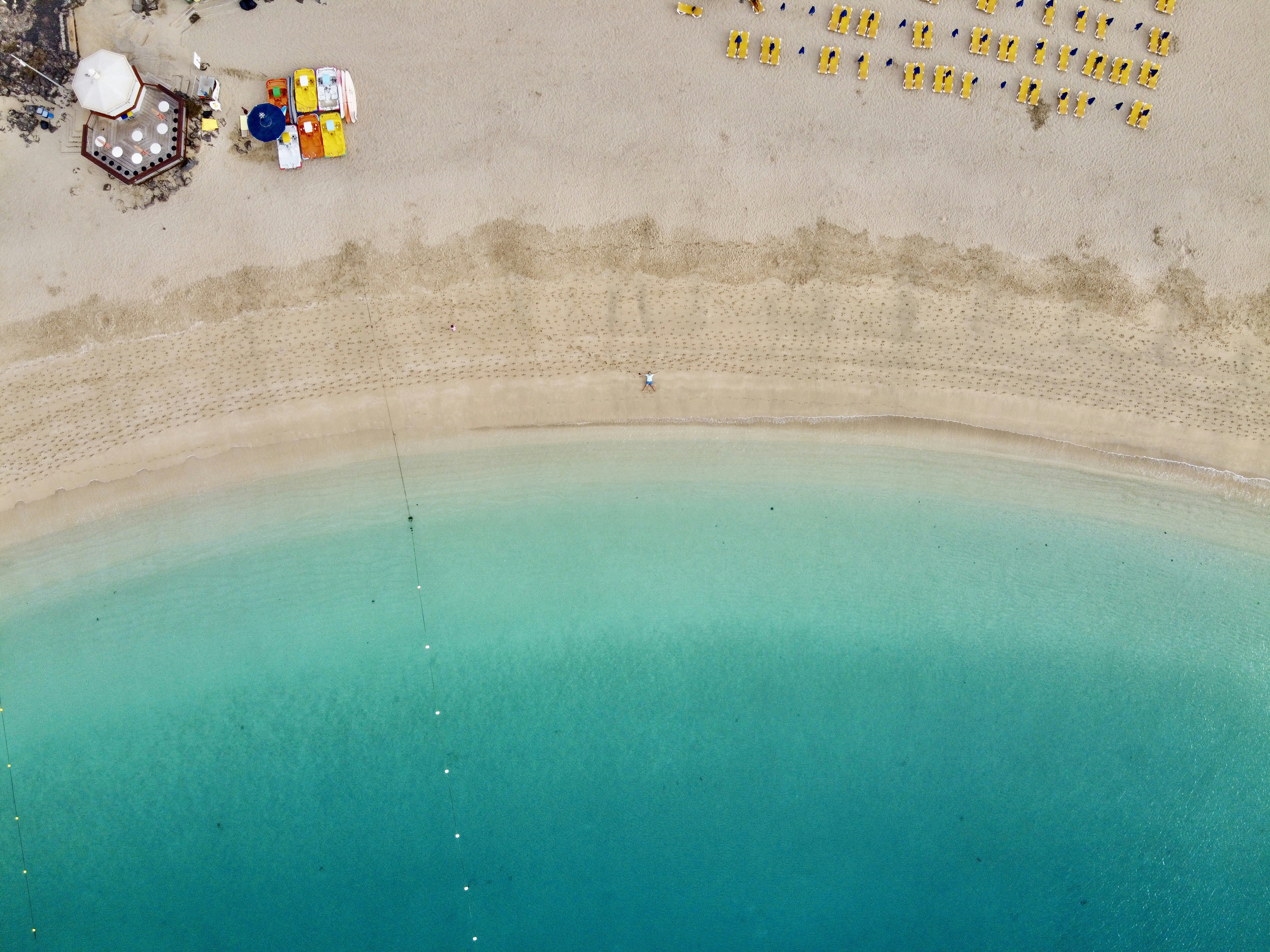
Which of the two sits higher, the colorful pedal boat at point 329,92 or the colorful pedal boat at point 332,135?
the colorful pedal boat at point 329,92

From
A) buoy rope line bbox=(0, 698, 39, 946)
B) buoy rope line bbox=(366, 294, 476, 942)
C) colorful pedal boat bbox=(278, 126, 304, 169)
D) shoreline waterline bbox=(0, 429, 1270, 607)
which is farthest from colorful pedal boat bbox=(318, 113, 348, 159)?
buoy rope line bbox=(0, 698, 39, 946)

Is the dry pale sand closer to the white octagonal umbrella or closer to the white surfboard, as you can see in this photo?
the white surfboard

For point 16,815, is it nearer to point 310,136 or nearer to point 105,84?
point 105,84

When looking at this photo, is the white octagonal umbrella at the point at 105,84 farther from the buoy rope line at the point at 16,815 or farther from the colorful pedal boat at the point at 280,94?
the buoy rope line at the point at 16,815

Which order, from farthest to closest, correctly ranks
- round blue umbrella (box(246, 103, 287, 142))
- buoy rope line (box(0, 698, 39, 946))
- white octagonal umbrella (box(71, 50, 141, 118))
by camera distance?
buoy rope line (box(0, 698, 39, 946)), round blue umbrella (box(246, 103, 287, 142)), white octagonal umbrella (box(71, 50, 141, 118))

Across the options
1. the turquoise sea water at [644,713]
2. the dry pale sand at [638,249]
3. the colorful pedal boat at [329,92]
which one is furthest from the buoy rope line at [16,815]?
the colorful pedal boat at [329,92]

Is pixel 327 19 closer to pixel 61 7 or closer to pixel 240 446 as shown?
pixel 61 7
